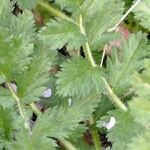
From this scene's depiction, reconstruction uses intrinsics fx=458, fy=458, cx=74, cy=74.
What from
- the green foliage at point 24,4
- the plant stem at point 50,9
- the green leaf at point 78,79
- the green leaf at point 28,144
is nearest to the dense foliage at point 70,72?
the green leaf at point 78,79

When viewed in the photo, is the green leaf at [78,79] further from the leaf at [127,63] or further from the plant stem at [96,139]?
the plant stem at [96,139]

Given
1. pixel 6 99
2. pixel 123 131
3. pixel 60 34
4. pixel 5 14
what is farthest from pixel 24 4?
pixel 123 131

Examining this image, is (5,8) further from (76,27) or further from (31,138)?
(31,138)

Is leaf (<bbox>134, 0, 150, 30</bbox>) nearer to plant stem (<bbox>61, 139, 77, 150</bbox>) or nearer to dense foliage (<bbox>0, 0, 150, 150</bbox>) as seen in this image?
dense foliage (<bbox>0, 0, 150, 150</bbox>)

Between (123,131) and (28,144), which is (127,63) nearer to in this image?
(123,131)

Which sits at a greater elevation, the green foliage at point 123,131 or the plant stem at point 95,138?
the green foliage at point 123,131
